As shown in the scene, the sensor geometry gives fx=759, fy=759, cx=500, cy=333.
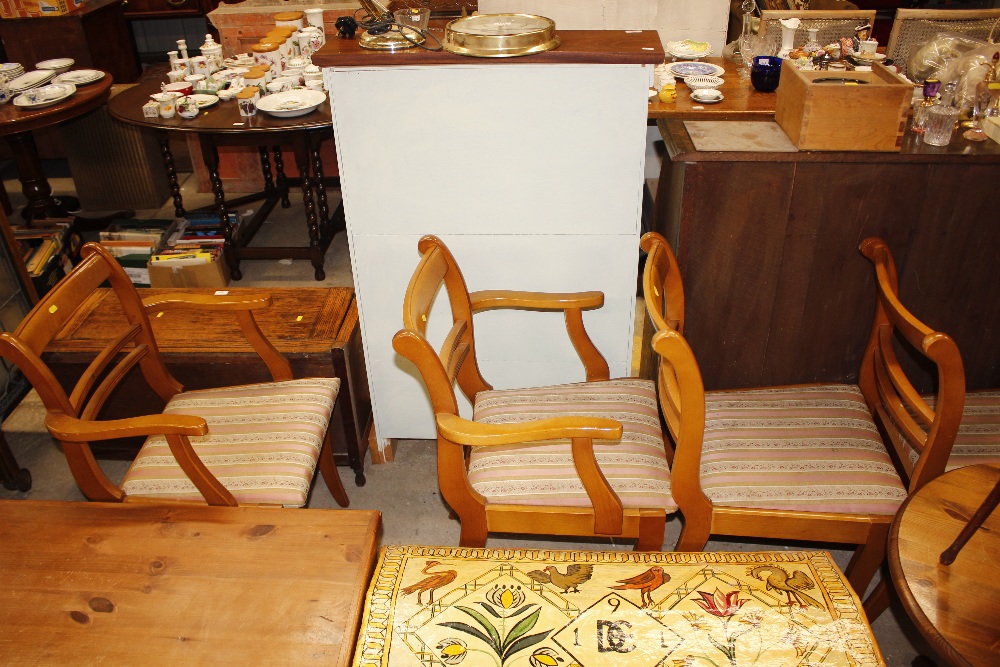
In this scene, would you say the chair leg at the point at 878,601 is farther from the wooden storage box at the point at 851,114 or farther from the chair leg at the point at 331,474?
the chair leg at the point at 331,474

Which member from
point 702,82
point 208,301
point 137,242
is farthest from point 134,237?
point 702,82

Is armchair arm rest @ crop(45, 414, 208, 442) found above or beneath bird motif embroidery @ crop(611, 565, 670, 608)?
→ above

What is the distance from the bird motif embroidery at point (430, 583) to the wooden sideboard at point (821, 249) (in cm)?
103

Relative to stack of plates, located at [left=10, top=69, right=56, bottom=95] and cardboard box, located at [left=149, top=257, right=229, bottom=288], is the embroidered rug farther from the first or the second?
stack of plates, located at [left=10, top=69, right=56, bottom=95]

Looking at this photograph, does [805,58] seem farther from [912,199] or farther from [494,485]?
[494,485]

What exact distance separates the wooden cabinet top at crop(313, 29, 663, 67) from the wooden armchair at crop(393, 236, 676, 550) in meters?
0.43

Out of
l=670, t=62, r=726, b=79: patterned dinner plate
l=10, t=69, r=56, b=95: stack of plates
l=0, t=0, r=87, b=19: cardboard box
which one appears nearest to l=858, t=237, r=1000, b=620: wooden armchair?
l=670, t=62, r=726, b=79: patterned dinner plate

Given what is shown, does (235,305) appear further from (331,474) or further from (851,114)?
(851,114)

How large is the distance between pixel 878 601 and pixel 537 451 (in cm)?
89

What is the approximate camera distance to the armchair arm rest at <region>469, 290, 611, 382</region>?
2.00m

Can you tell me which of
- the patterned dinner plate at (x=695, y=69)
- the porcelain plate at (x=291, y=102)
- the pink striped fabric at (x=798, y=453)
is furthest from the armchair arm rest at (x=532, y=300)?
the patterned dinner plate at (x=695, y=69)

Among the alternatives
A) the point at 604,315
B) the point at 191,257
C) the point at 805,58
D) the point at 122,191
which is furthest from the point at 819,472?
the point at 122,191

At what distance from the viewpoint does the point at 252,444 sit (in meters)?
1.86

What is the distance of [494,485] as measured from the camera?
1700 mm
